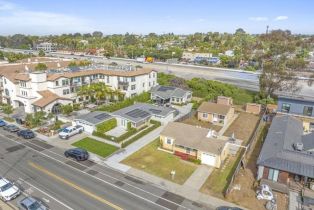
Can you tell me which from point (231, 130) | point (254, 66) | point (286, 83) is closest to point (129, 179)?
point (231, 130)

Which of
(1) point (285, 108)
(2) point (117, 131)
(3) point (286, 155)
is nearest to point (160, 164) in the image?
(2) point (117, 131)

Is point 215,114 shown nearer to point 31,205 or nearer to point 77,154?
point 77,154

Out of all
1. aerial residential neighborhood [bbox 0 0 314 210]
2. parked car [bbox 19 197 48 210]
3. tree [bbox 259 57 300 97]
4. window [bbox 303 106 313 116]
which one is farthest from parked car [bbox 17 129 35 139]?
tree [bbox 259 57 300 97]

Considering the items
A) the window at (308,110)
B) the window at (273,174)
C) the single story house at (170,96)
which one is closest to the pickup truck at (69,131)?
the single story house at (170,96)

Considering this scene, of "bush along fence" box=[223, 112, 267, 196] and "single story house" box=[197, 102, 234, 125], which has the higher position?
"single story house" box=[197, 102, 234, 125]

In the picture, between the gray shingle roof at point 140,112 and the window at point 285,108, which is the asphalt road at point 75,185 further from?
the window at point 285,108

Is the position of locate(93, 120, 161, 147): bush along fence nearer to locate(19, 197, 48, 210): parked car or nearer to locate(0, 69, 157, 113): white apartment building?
locate(0, 69, 157, 113): white apartment building
